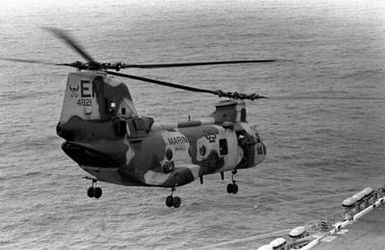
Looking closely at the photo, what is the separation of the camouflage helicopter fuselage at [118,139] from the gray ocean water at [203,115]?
441cm

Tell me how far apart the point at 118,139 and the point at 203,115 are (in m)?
51.6

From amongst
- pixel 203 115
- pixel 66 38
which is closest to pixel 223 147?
pixel 66 38

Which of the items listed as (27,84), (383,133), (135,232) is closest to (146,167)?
(135,232)

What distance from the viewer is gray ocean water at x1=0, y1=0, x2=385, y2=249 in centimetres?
5122

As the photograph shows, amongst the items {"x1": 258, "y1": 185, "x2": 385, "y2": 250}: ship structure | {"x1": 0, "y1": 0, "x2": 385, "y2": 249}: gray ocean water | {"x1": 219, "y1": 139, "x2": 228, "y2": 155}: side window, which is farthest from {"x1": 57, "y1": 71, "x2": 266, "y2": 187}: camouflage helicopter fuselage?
{"x1": 258, "y1": 185, "x2": 385, "y2": 250}: ship structure

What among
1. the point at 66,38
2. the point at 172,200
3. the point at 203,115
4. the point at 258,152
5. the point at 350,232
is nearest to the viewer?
the point at 66,38

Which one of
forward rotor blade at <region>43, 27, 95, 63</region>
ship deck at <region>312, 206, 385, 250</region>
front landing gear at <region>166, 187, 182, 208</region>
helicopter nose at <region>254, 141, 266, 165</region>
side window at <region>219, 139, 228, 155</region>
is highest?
forward rotor blade at <region>43, 27, 95, 63</region>

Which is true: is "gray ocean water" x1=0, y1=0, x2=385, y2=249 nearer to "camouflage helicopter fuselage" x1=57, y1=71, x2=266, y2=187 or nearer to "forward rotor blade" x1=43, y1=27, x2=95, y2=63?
"camouflage helicopter fuselage" x1=57, y1=71, x2=266, y2=187

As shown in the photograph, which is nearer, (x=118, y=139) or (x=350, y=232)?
(x=118, y=139)

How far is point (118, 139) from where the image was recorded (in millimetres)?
22516

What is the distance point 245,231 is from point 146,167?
2853 cm

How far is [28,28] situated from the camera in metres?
162

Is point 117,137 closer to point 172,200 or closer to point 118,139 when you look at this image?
point 118,139

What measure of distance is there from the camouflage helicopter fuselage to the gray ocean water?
4.41m
